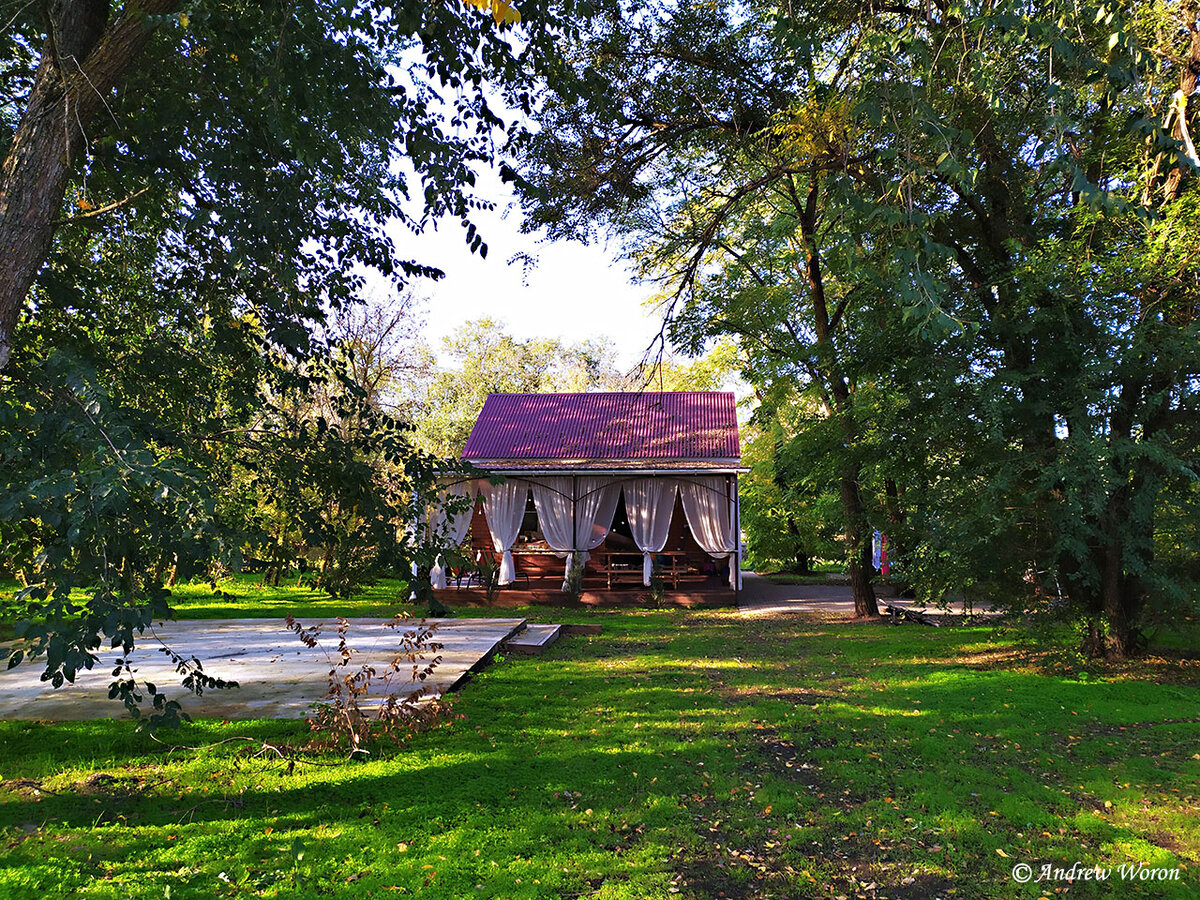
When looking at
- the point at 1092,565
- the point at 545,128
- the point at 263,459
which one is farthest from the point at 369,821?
the point at 1092,565

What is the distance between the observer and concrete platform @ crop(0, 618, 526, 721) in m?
6.55

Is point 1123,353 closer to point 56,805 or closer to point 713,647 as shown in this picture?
point 713,647

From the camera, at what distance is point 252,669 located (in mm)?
8180

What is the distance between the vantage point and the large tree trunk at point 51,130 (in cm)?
357

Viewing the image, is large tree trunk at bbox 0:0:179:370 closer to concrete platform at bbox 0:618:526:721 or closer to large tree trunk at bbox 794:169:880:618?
concrete platform at bbox 0:618:526:721

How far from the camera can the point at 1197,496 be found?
23.8ft

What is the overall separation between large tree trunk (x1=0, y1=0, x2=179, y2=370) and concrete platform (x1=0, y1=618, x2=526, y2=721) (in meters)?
3.42

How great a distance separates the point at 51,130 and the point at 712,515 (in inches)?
548

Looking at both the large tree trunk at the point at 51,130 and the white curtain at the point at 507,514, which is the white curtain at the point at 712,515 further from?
the large tree trunk at the point at 51,130

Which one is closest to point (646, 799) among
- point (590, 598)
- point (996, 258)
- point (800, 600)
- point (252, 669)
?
point (252, 669)

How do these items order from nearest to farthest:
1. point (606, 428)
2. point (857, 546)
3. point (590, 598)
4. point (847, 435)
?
point (847, 435), point (857, 546), point (590, 598), point (606, 428)

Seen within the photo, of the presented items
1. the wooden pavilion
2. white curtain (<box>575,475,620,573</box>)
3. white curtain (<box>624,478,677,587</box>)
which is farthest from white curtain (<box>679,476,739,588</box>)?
white curtain (<box>575,475,620,573</box>)

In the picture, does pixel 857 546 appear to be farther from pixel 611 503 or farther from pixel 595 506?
pixel 595 506

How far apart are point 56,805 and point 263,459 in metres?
2.35
